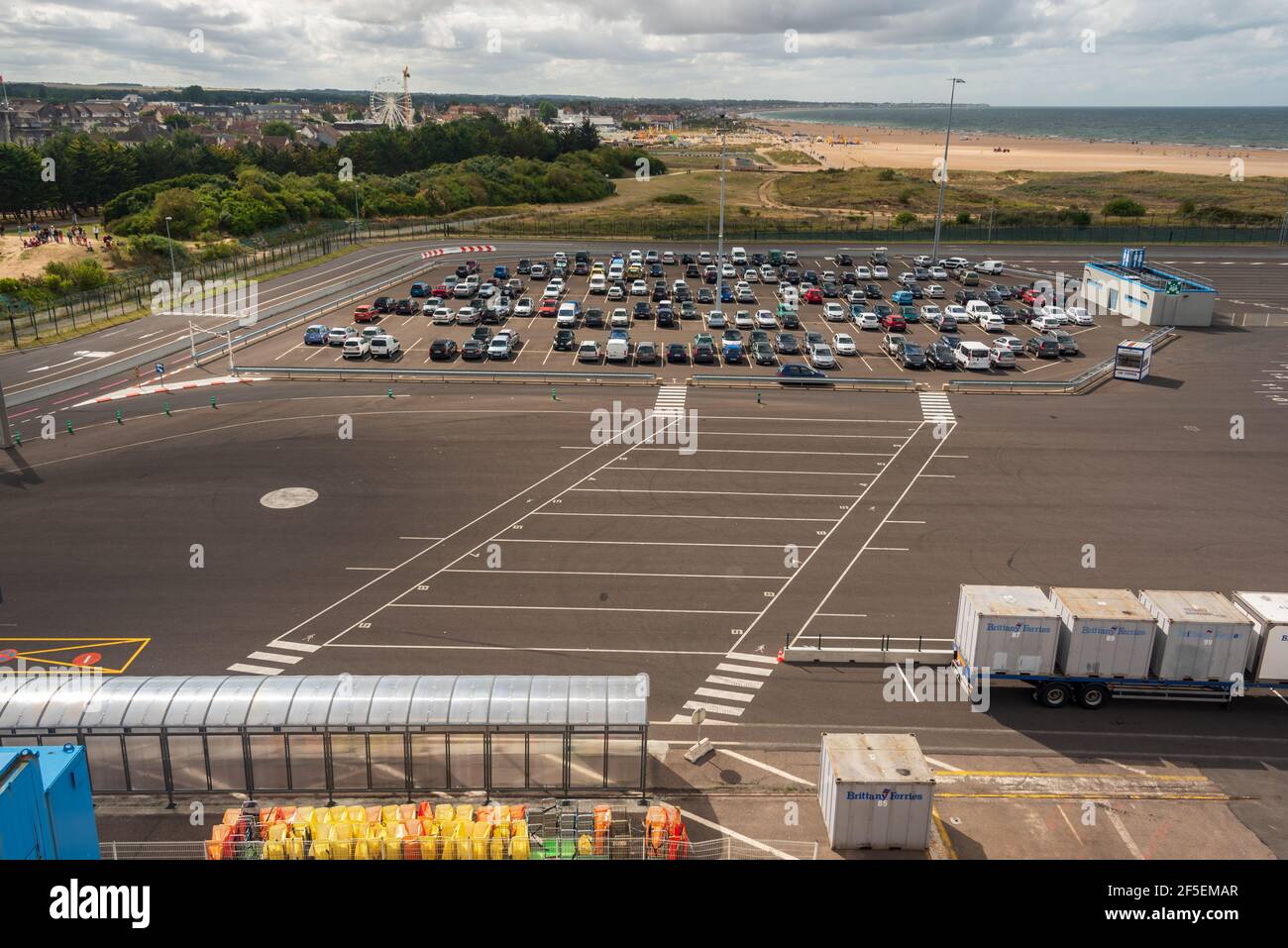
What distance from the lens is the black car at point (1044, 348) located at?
66.0 meters

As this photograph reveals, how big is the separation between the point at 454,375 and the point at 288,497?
19.6 meters

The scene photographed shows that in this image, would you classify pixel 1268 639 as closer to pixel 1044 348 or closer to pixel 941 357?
pixel 941 357

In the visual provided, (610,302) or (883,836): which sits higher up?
(610,302)

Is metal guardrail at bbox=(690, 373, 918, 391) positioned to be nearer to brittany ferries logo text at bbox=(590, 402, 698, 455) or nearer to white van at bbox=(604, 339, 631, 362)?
brittany ferries logo text at bbox=(590, 402, 698, 455)

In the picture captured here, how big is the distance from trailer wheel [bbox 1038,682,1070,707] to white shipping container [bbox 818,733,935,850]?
24.7 ft

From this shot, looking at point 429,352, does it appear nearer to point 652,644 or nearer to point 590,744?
point 652,644

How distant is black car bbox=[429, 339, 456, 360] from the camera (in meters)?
64.2

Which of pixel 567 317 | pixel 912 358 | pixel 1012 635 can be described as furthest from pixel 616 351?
pixel 1012 635

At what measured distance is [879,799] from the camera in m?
20.9

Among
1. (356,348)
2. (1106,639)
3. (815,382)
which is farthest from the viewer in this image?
(356,348)
